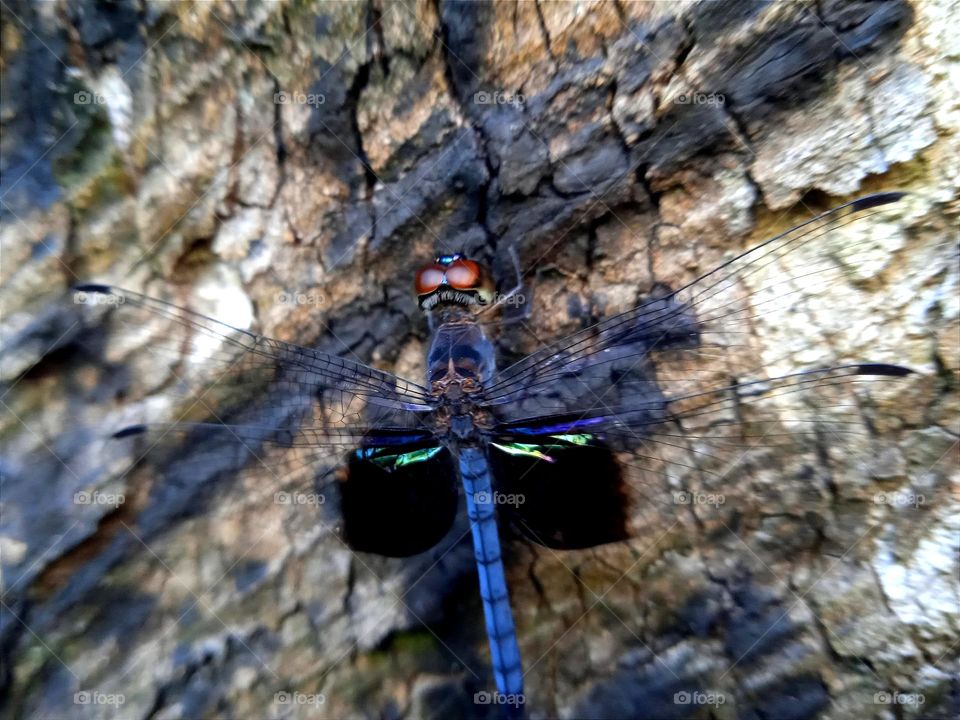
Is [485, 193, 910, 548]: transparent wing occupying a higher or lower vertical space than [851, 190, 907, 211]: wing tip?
lower

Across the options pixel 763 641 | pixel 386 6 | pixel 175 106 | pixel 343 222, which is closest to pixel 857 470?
pixel 763 641

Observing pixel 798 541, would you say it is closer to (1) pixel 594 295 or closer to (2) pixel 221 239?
(1) pixel 594 295

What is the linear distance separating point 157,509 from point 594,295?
65.2 inches

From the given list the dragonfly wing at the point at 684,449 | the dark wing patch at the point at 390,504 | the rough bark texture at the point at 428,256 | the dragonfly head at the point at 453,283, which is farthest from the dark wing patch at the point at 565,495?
the dragonfly head at the point at 453,283

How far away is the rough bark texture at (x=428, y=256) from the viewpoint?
1.54 m

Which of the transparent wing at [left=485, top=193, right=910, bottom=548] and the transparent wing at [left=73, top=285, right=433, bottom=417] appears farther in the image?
the transparent wing at [left=73, top=285, right=433, bottom=417]

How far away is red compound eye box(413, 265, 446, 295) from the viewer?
199 centimetres

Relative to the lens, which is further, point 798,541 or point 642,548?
point 642,548

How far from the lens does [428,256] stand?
2170mm

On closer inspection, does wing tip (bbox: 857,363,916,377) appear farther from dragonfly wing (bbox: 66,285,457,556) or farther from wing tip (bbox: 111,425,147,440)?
wing tip (bbox: 111,425,147,440)

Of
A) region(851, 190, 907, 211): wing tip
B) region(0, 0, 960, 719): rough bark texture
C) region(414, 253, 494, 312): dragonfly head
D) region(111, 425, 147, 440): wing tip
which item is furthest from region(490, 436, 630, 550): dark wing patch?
region(111, 425, 147, 440): wing tip

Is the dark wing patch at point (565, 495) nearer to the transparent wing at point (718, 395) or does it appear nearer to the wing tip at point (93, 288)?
the transparent wing at point (718, 395)

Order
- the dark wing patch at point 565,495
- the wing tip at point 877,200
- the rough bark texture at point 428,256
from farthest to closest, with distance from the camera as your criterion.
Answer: the dark wing patch at point 565,495 → the rough bark texture at point 428,256 → the wing tip at point 877,200

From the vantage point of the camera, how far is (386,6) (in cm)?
192
